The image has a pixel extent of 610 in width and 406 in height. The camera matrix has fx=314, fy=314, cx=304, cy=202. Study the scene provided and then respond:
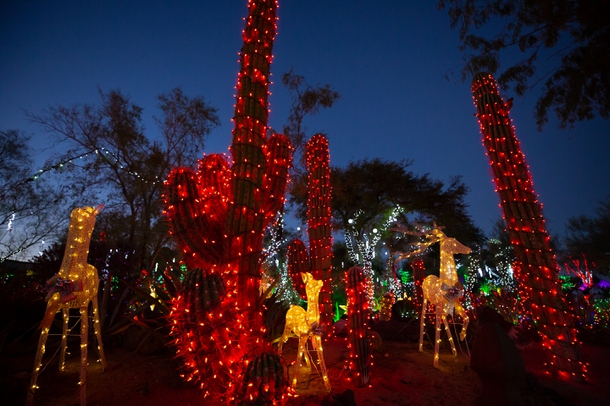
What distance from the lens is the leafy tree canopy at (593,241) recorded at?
771 inches

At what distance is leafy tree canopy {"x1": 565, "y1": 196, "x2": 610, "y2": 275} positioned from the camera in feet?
64.2

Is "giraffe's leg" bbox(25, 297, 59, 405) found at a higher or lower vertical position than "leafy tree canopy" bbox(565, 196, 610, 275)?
lower

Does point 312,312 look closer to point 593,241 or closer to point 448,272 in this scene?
point 448,272

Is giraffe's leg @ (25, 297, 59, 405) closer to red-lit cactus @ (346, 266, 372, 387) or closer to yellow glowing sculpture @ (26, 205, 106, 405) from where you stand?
yellow glowing sculpture @ (26, 205, 106, 405)

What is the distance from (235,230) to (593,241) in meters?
26.6

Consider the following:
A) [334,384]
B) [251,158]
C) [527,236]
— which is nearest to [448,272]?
[527,236]

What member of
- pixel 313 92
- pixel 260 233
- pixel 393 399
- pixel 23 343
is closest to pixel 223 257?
pixel 260 233

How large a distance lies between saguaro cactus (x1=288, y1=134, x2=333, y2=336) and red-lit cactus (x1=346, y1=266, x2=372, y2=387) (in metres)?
2.64

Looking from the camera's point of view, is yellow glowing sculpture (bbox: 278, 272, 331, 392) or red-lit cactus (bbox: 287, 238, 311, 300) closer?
yellow glowing sculpture (bbox: 278, 272, 331, 392)

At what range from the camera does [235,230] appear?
385 centimetres

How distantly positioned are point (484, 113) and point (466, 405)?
4696mm

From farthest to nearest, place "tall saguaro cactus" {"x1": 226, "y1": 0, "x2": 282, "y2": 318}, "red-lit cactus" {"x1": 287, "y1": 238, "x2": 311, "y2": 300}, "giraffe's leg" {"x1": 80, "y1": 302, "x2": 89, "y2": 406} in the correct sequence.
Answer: "red-lit cactus" {"x1": 287, "y1": 238, "x2": 311, "y2": 300} < "tall saguaro cactus" {"x1": 226, "y1": 0, "x2": 282, "y2": 318} < "giraffe's leg" {"x1": 80, "y1": 302, "x2": 89, "y2": 406}

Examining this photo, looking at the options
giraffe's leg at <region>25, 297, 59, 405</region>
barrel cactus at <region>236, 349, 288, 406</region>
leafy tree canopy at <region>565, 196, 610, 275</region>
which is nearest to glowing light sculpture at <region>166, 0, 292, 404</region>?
barrel cactus at <region>236, 349, 288, 406</region>

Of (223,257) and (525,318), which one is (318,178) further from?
(525,318)
